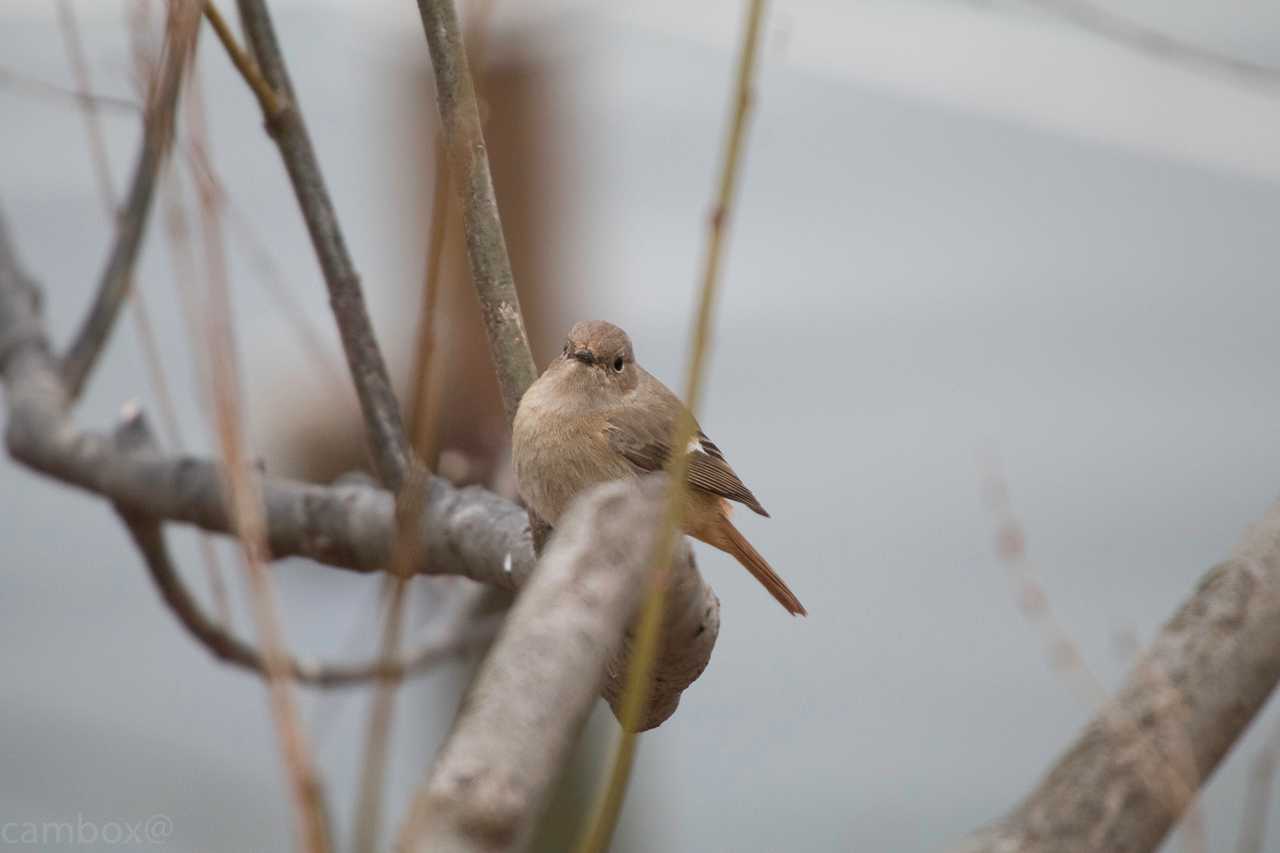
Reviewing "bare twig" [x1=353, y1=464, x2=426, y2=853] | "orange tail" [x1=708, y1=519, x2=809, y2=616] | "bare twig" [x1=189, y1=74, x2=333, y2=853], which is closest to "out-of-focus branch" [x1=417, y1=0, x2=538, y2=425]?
"bare twig" [x1=189, y1=74, x2=333, y2=853]

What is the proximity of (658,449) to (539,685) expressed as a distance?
1.76 metres

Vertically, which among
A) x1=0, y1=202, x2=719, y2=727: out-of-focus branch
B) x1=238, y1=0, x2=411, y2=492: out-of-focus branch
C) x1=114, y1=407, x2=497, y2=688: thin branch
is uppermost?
x1=238, y1=0, x2=411, y2=492: out-of-focus branch

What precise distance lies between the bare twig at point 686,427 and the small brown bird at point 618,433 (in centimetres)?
139

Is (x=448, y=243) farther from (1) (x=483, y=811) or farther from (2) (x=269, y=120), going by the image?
(2) (x=269, y=120)

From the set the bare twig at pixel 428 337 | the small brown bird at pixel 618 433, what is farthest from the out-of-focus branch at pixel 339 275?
the bare twig at pixel 428 337

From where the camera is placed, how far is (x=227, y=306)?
28.4 inches

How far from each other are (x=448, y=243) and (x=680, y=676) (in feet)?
1.37

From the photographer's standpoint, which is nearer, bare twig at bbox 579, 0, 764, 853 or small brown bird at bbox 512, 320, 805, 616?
bare twig at bbox 579, 0, 764, 853

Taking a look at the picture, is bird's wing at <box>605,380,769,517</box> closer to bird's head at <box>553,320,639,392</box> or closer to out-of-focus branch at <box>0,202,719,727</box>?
bird's head at <box>553,320,639,392</box>

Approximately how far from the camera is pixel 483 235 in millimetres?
1465

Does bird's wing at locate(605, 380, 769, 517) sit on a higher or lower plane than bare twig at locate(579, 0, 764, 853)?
lower

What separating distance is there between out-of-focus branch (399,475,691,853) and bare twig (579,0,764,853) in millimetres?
27

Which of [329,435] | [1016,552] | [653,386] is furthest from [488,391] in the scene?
[1016,552]

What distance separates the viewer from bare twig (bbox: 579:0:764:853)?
60cm
